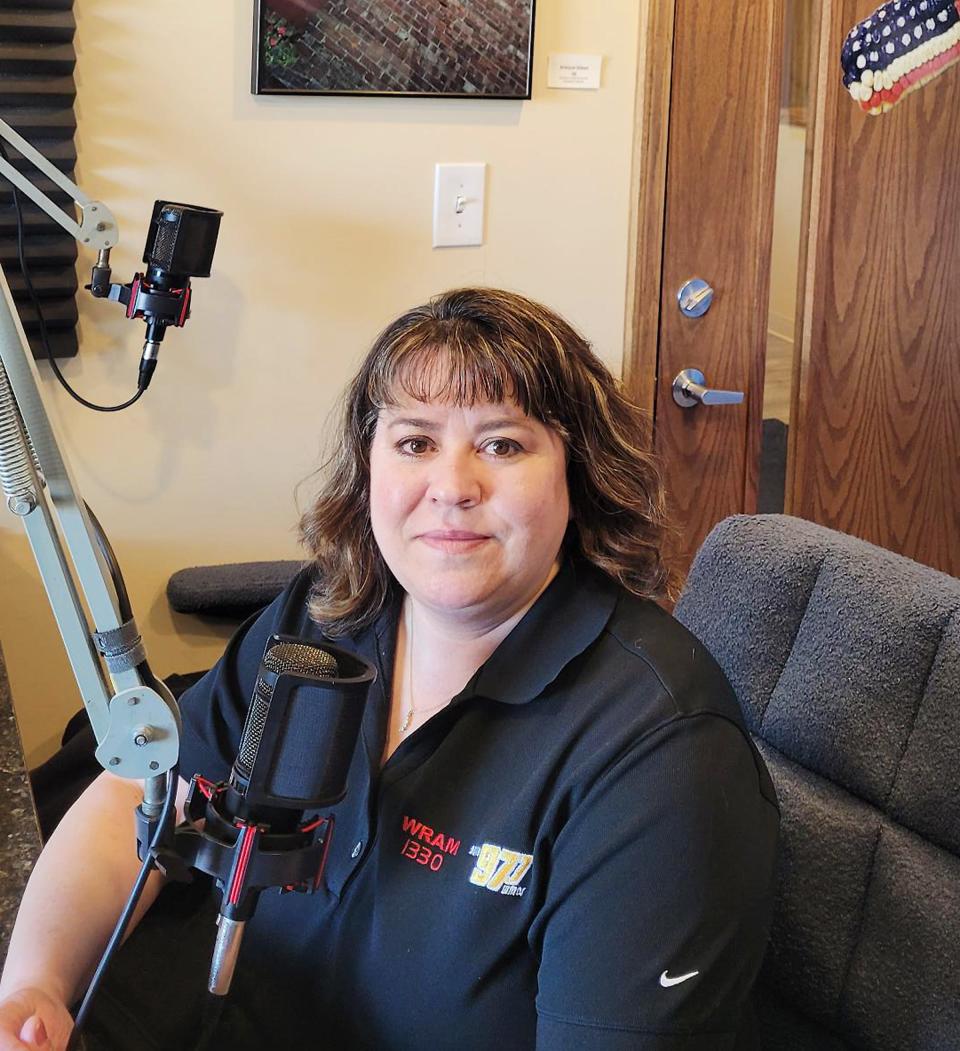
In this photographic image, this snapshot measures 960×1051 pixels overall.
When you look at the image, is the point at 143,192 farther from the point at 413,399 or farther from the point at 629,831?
the point at 629,831

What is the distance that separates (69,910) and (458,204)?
1.47 metres

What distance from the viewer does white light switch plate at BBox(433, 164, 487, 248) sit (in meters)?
2.27

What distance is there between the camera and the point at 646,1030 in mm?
969

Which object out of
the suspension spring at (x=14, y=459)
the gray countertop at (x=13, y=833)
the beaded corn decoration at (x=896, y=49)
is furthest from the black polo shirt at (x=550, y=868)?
the beaded corn decoration at (x=896, y=49)

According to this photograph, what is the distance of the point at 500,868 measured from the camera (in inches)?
42.9

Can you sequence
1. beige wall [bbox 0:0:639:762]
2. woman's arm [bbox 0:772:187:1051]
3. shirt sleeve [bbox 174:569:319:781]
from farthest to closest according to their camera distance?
beige wall [bbox 0:0:639:762] < shirt sleeve [bbox 174:569:319:781] < woman's arm [bbox 0:772:187:1051]

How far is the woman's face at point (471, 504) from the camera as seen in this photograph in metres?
1.15

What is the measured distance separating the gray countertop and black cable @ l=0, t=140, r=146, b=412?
0.87 m

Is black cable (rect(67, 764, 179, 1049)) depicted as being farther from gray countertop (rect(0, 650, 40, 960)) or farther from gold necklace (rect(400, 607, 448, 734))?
gold necklace (rect(400, 607, 448, 734))

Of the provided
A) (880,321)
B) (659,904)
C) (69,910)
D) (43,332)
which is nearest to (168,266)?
(43,332)

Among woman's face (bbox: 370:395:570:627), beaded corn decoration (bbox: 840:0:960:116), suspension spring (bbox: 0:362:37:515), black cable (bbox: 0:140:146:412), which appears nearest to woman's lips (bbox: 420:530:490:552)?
woman's face (bbox: 370:395:570:627)

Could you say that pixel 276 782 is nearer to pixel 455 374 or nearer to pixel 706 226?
pixel 455 374

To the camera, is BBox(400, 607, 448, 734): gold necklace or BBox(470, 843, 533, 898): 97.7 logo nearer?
BBox(470, 843, 533, 898): 97.7 logo

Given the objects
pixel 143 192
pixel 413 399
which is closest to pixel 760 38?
pixel 143 192
